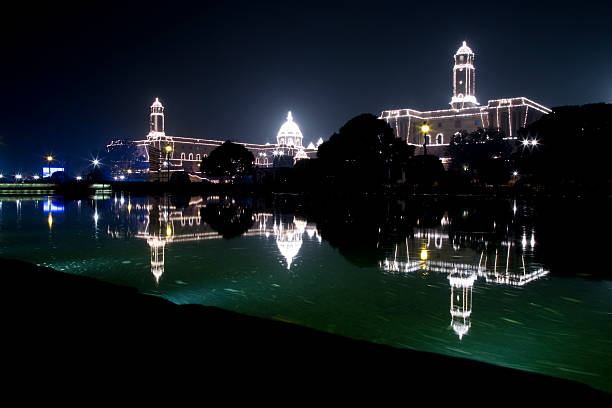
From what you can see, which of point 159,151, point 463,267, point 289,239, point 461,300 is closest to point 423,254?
point 463,267

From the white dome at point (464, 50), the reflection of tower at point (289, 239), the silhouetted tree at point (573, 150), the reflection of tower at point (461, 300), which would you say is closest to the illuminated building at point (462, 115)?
the white dome at point (464, 50)

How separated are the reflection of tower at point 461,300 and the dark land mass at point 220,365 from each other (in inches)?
52.3

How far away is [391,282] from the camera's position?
18.9 feet

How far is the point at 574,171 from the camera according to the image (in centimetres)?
4822

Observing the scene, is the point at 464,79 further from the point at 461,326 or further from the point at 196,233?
the point at 461,326

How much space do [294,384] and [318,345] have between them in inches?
21.0

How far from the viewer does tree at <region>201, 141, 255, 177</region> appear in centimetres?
8862

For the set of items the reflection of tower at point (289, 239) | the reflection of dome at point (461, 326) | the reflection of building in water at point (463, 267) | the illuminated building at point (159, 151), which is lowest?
the reflection of dome at point (461, 326)

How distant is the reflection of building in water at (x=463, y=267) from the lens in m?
4.70

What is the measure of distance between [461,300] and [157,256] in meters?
4.77

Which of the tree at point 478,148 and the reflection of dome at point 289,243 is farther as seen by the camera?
the tree at point 478,148

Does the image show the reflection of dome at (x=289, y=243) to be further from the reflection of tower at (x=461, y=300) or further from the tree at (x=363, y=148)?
the tree at (x=363, y=148)

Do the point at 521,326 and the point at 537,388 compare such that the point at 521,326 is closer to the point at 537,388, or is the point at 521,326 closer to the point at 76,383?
the point at 537,388

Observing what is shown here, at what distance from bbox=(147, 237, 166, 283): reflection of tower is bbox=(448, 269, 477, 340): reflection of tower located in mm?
3334
